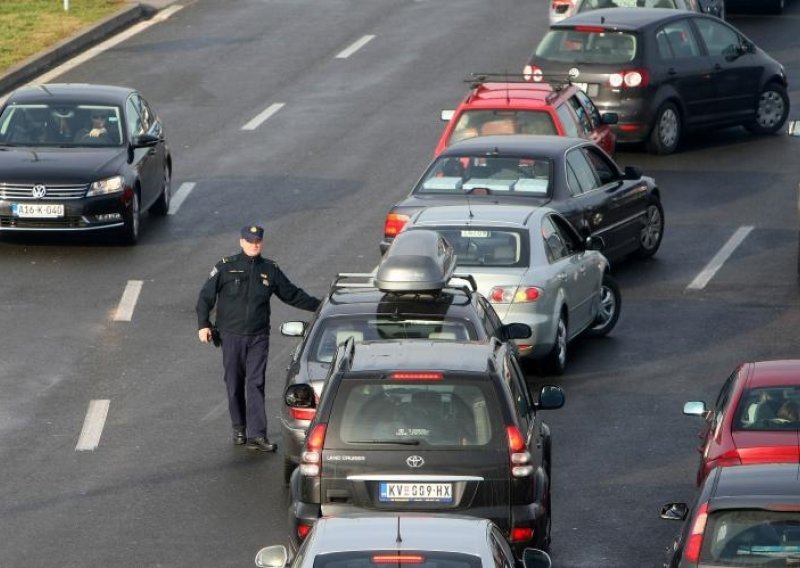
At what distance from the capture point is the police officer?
1647 centimetres

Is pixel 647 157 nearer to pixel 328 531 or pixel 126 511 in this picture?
pixel 126 511

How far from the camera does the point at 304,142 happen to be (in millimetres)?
29266

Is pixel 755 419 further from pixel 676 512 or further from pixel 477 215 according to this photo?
pixel 477 215

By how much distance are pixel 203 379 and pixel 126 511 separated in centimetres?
378

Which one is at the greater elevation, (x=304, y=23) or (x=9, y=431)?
(x=9, y=431)

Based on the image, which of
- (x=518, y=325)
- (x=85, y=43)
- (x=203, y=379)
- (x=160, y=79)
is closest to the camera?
(x=518, y=325)

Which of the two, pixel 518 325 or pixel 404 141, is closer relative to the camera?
pixel 518 325

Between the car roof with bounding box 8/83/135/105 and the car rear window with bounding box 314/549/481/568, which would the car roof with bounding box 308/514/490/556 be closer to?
the car rear window with bounding box 314/549/481/568

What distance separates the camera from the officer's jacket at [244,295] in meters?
16.5

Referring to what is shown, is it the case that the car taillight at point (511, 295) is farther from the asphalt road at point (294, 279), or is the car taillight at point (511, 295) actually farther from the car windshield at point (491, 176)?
the car windshield at point (491, 176)

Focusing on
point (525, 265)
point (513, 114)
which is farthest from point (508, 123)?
point (525, 265)

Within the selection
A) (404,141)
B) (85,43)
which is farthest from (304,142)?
(85,43)

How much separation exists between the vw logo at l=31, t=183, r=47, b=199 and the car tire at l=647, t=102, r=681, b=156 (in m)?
8.95

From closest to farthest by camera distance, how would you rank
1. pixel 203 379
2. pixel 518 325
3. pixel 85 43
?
pixel 518 325
pixel 203 379
pixel 85 43
